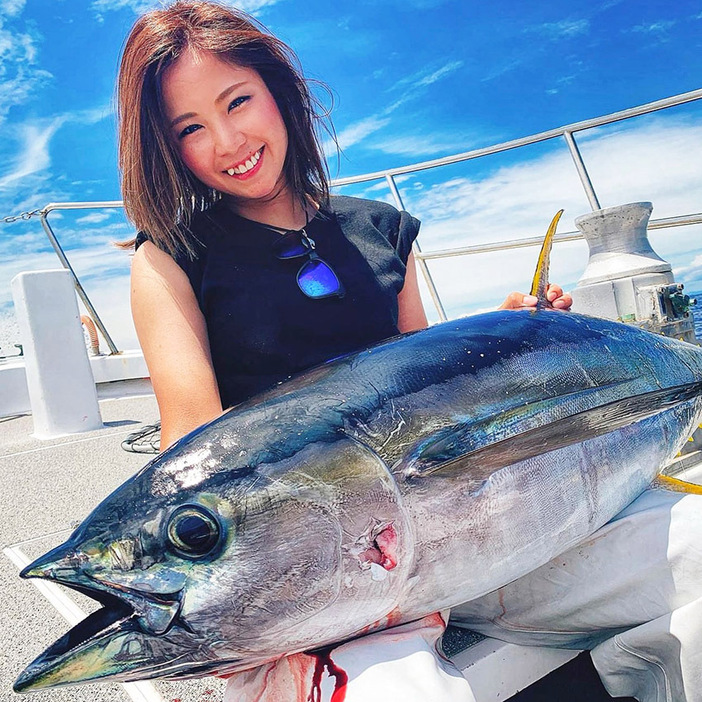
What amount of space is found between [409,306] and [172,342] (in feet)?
2.45

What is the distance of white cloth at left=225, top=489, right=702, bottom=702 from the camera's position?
36.2 inches

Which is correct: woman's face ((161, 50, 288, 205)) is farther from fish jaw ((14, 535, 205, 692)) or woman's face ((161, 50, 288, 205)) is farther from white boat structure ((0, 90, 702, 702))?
white boat structure ((0, 90, 702, 702))

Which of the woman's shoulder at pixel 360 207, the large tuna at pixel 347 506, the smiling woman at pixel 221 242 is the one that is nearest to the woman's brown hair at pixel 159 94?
the smiling woman at pixel 221 242

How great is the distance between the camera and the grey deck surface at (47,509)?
4.13 feet

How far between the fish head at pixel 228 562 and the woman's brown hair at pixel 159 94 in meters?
0.78

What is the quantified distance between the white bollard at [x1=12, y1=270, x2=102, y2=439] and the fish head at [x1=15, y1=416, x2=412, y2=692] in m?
4.00

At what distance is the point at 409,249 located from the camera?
73.7 inches

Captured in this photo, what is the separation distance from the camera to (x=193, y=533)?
845 mm

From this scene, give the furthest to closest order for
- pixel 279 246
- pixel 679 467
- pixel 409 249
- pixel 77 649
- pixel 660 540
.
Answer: pixel 679 467 → pixel 409 249 → pixel 279 246 → pixel 660 540 → pixel 77 649

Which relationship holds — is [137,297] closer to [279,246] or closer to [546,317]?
[279,246]

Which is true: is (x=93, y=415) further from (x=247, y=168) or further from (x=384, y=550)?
(x=384, y=550)

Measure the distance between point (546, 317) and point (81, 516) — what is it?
1883 mm

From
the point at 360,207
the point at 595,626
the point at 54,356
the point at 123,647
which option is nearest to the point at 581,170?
the point at 360,207

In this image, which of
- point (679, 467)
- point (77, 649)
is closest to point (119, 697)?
point (77, 649)
